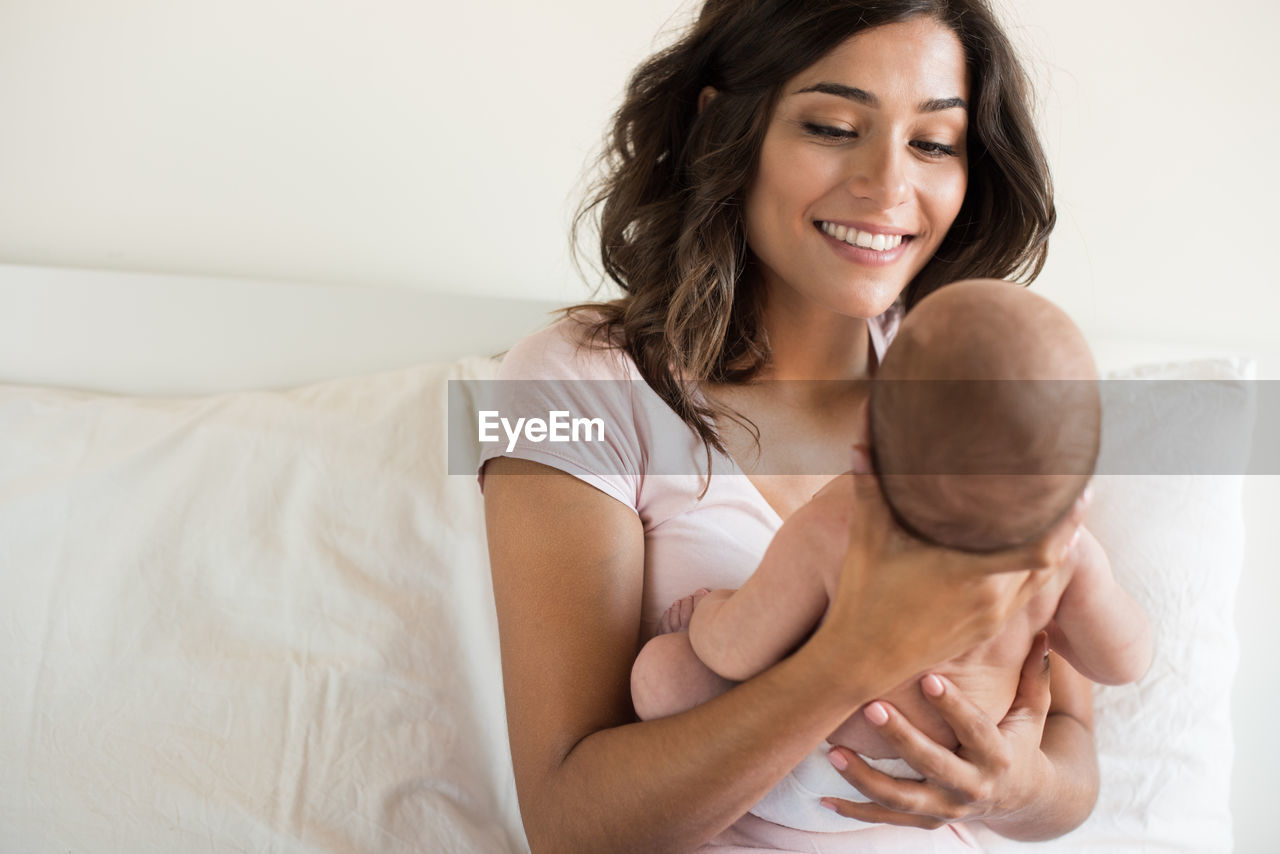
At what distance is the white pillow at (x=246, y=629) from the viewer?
3.84ft

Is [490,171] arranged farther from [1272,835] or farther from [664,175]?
[1272,835]

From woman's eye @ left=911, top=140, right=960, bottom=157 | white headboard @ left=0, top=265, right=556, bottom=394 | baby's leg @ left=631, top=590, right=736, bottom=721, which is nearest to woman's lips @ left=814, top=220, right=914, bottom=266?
woman's eye @ left=911, top=140, right=960, bottom=157

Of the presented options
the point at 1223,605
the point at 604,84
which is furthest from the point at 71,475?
the point at 1223,605

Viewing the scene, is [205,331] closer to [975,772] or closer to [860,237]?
[860,237]

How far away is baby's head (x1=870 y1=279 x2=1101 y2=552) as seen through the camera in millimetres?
674

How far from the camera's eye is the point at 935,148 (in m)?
1.19

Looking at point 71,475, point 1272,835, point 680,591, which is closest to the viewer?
point 680,591

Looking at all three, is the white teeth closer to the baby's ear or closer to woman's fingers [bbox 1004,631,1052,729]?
the baby's ear

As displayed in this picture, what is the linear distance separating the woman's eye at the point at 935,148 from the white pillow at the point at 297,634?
22.4 inches

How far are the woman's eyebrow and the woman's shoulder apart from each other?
0.38m

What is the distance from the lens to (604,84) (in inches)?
71.7

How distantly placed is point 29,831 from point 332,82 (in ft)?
4.07

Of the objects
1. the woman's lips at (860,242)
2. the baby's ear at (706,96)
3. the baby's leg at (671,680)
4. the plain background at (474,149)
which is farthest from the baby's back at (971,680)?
the plain background at (474,149)

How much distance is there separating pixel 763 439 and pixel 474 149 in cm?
88
